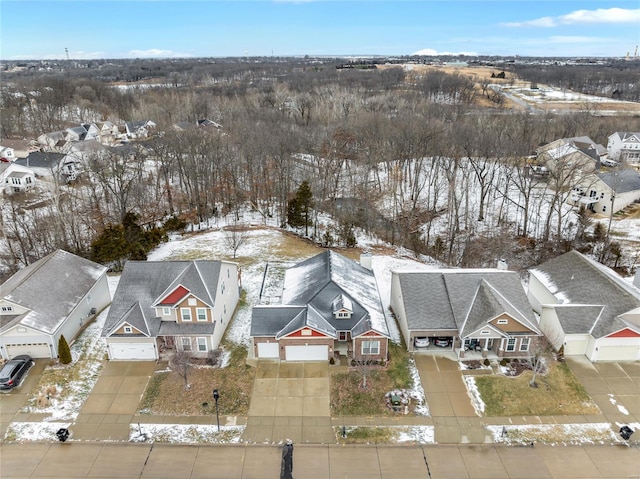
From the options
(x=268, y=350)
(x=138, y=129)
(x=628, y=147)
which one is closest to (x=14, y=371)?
(x=268, y=350)

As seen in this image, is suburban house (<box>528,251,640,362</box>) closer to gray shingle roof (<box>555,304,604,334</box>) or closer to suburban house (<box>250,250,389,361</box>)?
gray shingle roof (<box>555,304,604,334</box>)

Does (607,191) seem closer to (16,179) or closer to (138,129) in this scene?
(16,179)

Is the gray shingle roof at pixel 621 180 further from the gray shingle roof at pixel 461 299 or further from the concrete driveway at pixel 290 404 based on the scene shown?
the concrete driveway at pixel 290 404

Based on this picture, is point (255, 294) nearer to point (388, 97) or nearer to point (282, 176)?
point (282, 176)

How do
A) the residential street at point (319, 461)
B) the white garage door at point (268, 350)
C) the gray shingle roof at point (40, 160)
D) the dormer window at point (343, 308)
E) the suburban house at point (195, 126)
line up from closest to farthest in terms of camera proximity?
the residential street at point (319, 461) < the white garage door at point (268, 350) < the dormer window at point (343, 308) < the gray shingle roof at point (40, 160) < the suburban house at point (195, 126)

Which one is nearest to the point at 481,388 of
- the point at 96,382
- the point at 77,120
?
the point at 96,382

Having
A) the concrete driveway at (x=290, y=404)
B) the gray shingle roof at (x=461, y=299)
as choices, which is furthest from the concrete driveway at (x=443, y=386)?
the concrete driveway at (x=290, y=404)
